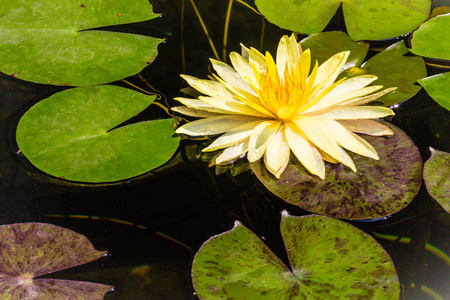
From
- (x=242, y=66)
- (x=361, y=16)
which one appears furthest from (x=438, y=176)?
(x=361, y=16)

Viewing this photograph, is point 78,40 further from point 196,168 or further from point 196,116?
point 196,168

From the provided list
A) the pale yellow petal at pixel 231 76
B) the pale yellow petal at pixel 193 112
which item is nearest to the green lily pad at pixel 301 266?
the pale yellow petal at pixel 193 112

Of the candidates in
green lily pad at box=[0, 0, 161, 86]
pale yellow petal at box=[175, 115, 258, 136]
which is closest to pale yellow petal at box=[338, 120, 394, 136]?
pale yellow petal at box=[175, 115, 258, 136]

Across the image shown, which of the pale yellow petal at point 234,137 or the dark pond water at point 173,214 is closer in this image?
the dark pond water at point 173,214

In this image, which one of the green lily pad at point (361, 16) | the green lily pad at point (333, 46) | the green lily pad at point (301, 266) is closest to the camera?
the green lily pad at point (301, 266)

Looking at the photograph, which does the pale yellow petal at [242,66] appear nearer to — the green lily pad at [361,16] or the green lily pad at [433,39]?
the green lily pad at [361,16]

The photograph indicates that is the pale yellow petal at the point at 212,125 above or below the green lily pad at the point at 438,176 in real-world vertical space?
above

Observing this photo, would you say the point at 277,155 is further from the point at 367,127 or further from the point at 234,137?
the point at 367,127

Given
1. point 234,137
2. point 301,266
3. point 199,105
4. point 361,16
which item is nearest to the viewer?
point 301,266
